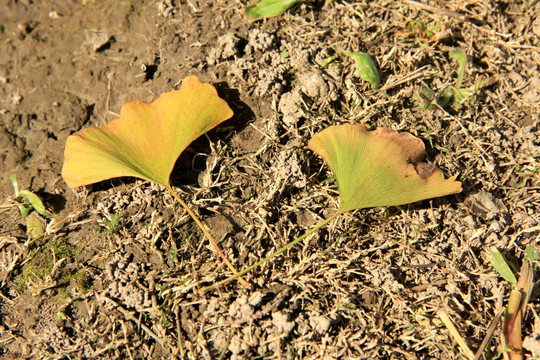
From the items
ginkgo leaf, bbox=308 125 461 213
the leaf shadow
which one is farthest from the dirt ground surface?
ginkgo leaf, bbox=308 125 461 213

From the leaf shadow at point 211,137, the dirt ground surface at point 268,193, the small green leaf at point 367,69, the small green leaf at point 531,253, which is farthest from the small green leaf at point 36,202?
the small green leaf at point 531,253

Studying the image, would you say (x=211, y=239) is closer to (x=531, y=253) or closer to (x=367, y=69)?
(x=367, y=69)

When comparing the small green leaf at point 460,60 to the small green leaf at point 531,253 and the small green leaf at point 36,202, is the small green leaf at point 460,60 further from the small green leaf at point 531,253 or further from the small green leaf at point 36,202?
the small green leaf at point 36,202

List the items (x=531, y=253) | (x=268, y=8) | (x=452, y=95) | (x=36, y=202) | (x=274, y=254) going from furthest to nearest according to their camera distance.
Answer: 1. (x=268, y=8)
2. (x=452, y=95)
3. (x=36, y=202)
4. (x=531, y=253)
5. (x=274, y=254)

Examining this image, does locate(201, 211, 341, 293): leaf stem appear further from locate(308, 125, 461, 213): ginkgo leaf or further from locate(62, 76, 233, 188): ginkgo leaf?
locate(62, 76, 233, 188): ginkgo leaf

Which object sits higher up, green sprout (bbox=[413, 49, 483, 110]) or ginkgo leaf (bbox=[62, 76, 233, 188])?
ginkgo leaf (bbox=[62, 76, 233, 188])

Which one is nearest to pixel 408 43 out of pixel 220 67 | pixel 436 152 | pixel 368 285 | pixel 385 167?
pixel 436 152

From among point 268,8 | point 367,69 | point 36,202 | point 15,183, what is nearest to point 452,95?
point 367,69
